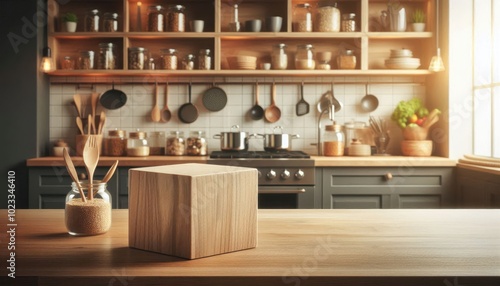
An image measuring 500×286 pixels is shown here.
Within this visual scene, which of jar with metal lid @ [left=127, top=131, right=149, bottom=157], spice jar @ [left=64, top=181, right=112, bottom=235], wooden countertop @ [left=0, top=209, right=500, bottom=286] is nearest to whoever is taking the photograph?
wooden countertop @ [left=0, top=209, right=500, bottom=286]

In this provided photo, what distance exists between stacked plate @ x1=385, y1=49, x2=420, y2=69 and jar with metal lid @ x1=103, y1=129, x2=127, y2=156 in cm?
227

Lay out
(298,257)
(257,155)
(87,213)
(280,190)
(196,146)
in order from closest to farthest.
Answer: (298,257) → (87,213) → (280,190) → (257,155) → (196,146)

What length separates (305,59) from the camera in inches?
176

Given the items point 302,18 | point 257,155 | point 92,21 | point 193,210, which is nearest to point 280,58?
point 302,18

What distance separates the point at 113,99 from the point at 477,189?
2.97 metres

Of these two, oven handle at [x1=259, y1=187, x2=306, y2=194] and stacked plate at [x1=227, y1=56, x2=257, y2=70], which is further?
stacked plate at [x1=227, y1=56, x2=257, y2=70]

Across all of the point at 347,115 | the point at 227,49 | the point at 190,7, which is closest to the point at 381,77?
the point at 347,115

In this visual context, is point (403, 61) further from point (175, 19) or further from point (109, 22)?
point (109, 22)

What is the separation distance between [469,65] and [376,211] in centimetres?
290

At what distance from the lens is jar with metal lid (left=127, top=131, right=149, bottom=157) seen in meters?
4.34

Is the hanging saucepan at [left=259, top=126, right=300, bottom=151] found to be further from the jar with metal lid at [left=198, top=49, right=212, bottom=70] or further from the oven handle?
the jar with metal lid at [left=198, top=49, right=212, bottom=70]

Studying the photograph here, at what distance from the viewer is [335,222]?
1.58 meters

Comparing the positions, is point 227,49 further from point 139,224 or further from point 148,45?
point 139,224

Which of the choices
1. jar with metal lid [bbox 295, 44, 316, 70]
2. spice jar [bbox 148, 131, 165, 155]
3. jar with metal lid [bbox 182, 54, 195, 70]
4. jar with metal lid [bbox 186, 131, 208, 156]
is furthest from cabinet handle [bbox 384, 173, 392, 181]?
spice jar [bbox 148, 131, 165, 155]
